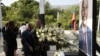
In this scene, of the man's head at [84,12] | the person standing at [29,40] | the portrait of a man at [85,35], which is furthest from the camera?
the person standing at [29,40]

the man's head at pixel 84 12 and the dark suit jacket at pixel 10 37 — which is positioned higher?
the man's head at pixel 84 12

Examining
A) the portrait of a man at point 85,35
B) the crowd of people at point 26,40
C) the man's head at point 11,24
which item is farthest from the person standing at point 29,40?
the portrait of a man at point 85,35

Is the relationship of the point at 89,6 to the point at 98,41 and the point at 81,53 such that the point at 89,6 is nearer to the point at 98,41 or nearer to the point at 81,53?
the point at 98,41

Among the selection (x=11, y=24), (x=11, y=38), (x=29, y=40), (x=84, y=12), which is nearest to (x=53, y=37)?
(x=11, y=38)

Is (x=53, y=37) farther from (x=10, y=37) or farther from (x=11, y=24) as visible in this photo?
(x=11, y=24)

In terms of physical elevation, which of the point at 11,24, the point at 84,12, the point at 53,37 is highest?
the point at 84,12

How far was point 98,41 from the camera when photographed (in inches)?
174

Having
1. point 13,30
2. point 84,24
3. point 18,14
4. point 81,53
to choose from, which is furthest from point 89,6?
point 18,14

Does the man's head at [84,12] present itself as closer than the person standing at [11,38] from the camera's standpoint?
Yes

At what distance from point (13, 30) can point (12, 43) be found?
0.53 metres

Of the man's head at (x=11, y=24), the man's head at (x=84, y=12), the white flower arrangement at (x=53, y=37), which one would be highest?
the man's head at (x=84, y=12)

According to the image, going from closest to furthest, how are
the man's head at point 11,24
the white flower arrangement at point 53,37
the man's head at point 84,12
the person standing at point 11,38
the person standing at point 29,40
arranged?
the man's head at point 84,12, the person standing at point 29,40, the man's head at point 11,24, the person standing at point 11,38, the white flower arrangement at point 53,37

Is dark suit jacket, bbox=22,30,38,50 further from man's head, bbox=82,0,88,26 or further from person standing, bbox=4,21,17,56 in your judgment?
man's head, bbox=82,0,88,26

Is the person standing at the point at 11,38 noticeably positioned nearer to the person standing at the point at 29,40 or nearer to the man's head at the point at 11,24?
the man's head at the point at 11,24
